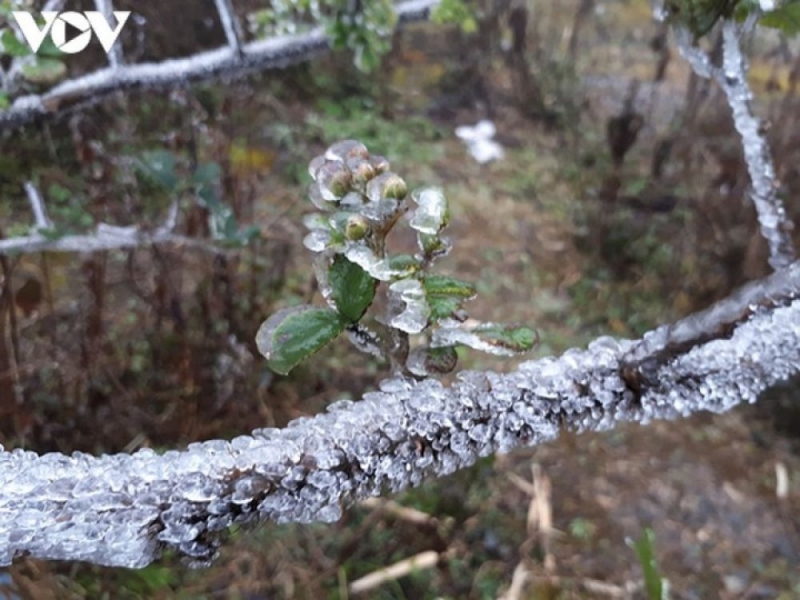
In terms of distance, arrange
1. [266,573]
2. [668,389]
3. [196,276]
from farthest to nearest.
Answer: [196,276] → [266,573] → [668,389]

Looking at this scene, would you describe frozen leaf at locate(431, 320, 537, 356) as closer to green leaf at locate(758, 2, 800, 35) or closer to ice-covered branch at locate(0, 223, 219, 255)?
green leaf at locate(758, 2, 800, 35)

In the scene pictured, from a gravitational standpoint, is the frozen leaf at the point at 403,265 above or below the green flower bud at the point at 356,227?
below

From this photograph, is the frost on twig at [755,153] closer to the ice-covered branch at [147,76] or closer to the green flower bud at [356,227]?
the green flower bud at [356,227]

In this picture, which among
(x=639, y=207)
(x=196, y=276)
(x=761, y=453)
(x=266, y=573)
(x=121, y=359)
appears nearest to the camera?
(x=266, y=573)

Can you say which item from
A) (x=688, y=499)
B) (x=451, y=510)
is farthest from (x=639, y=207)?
(x=451, y=510)

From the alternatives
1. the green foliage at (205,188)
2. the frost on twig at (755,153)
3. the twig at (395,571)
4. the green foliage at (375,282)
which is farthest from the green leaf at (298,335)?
the twig at (395,571)

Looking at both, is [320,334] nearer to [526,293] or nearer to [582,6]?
[526,293]

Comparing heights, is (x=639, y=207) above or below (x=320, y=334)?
below
